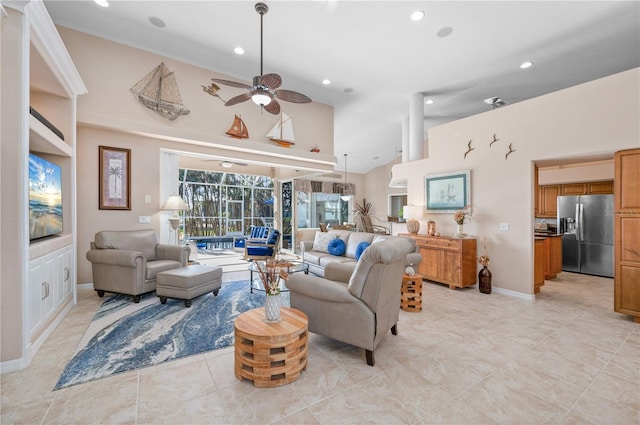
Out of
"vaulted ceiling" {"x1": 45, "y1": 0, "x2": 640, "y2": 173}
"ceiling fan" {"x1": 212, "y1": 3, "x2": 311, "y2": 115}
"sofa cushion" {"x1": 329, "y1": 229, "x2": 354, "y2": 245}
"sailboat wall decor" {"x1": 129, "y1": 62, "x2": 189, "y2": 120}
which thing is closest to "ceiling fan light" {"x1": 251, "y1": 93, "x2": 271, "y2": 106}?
"ceiling fan" {"x1": 212, "y1": 3, "x2": 311, "y2": 115}

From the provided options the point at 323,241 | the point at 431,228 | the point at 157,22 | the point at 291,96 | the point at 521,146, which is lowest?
the point at 323,241

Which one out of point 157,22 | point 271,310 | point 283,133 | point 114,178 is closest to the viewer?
point 271,310

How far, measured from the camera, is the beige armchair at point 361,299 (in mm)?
2135

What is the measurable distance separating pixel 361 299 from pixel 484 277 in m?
3.16

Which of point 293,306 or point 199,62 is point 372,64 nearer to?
point 199,62

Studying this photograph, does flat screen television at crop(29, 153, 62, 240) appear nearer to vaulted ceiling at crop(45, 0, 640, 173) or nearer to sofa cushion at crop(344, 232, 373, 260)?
vaulted ceiling at crop(45, 0, 640, 173)

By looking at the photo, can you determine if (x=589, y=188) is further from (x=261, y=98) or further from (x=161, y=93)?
(x=161, y=93)

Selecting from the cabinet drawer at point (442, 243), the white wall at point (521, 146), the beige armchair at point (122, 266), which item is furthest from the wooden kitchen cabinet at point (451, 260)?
the beige armchair at point (122, 266)

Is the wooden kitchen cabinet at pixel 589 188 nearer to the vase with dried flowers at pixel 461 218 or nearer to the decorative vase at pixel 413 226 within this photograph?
the vase with dried flowers at pixel 461 218

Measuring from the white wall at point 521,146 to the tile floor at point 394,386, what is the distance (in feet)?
5.24

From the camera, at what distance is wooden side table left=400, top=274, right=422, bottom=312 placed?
3.40 meters

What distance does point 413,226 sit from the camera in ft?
17.6

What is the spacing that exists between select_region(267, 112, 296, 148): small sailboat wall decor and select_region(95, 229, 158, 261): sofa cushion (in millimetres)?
3026

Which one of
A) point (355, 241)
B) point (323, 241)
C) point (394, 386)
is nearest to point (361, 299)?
point (394, 386)
